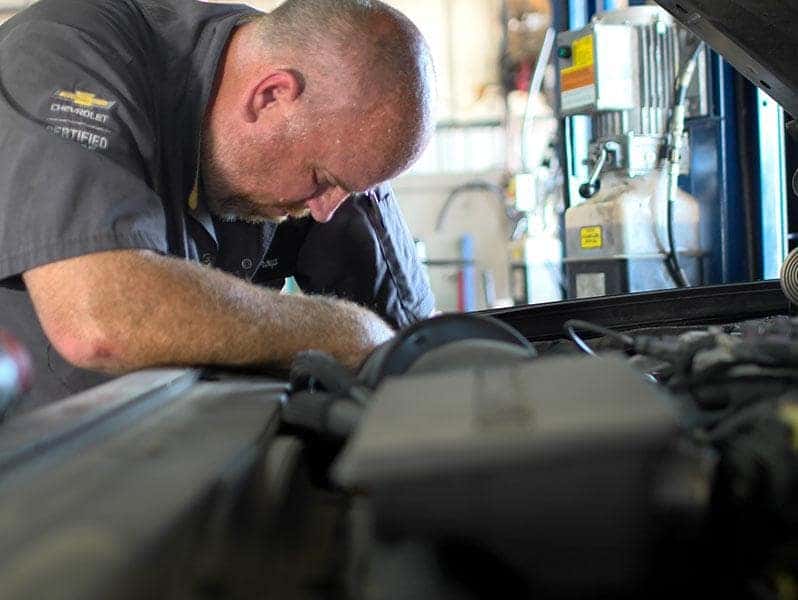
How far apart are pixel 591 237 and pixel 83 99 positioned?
1438 mm

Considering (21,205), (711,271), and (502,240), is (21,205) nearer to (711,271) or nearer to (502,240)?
(711,271)

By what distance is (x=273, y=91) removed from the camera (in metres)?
1.43

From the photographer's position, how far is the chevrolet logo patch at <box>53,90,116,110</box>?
3.73 feet

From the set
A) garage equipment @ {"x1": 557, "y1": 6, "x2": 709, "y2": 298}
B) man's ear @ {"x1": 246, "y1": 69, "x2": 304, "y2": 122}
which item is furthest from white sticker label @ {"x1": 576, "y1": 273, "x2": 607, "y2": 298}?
man's ear @ {"x1": 246, "y1": 69, "x2": 304, "y2": 122}

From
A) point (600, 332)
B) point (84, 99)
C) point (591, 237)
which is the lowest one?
point (600, 332)

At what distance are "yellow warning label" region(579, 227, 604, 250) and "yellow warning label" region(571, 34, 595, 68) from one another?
0.45 meters

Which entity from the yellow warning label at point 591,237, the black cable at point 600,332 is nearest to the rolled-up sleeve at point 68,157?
the black cable at point 600,332

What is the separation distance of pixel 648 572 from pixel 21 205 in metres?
0.99

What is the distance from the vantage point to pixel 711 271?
2.13 meters

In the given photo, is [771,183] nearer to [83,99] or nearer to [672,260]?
[672,260]

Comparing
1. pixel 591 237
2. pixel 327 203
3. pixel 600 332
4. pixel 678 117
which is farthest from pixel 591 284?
pixel 600 332

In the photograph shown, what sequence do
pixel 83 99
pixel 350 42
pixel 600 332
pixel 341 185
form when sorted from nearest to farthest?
1. pixel 600 332
2. pixel 83 99
3. pixel 350 42
4. pixel 341 185

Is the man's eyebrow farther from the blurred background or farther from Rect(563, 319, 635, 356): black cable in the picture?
the blurred background

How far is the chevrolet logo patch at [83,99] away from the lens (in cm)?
114
